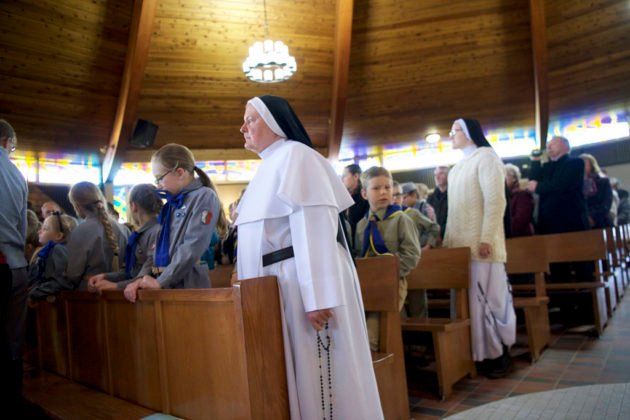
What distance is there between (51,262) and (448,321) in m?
2.60

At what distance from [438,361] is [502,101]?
9.79 m

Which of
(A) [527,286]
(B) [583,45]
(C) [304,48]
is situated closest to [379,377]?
(A) [527,286]

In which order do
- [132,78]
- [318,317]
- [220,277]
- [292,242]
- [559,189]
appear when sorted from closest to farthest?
1. [318,317]
2. [292,242]
3. [220,277]
4. [559,189]
5. [132,78]

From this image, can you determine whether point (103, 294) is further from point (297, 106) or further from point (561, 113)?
point (561, 113)

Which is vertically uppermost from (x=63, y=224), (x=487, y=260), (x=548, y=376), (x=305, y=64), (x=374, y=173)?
(x=305, y=64)

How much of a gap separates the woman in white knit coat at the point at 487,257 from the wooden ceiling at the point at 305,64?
6330 mm

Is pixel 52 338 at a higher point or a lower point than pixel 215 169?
lower

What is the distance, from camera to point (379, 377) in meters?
2.54

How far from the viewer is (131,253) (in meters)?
2.92

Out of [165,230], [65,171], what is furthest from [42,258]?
[65,171]

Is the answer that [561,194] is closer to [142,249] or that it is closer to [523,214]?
[523,214]

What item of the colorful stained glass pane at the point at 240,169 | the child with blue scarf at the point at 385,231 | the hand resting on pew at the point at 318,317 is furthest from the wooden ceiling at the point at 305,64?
the hand resting on pew at the point at 318,317

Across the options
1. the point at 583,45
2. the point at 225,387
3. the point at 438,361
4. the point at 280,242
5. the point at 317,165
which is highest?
the point at 583,45

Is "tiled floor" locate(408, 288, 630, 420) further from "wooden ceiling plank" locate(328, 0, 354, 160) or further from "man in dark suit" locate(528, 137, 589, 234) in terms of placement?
"wooden ceiling plank" locate(328, 0, 354, 160)
